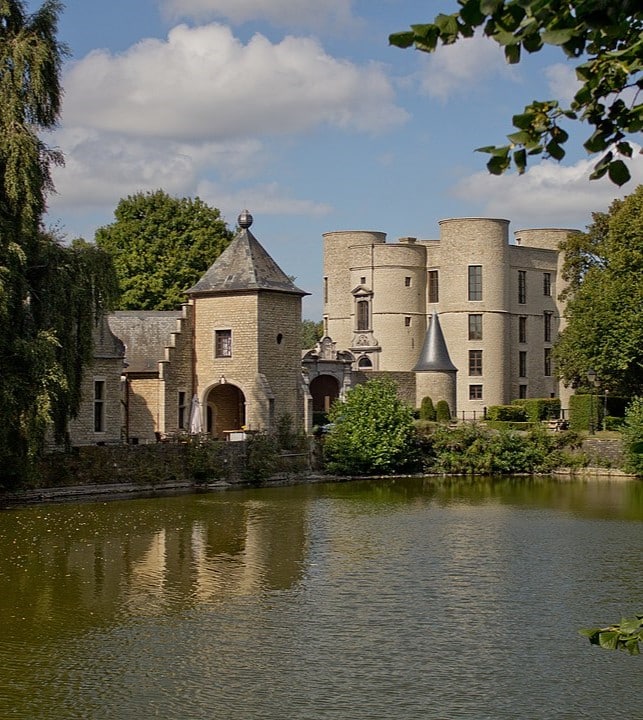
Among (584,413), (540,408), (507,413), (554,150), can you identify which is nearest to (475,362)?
(540,408)

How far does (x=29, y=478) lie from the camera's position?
2445 cm

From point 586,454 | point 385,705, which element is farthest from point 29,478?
point 586,454

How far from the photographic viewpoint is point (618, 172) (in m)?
3.81

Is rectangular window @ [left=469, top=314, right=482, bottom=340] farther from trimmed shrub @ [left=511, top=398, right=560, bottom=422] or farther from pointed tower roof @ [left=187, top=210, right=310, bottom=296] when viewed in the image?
pointed tower roof @ [left=187, top=210, right=310, bottom=296]

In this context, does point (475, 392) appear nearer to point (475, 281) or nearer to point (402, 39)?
point (475, 281)

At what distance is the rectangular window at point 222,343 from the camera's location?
34.6 m

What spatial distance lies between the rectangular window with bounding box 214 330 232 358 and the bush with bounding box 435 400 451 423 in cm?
942

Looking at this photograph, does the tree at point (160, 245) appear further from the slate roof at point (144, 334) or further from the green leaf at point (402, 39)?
the green leaf at point (402, 39)

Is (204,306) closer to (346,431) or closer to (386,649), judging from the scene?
(346,431)

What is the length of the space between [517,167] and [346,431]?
30.6 metres

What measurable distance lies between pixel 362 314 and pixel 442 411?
11.0 m

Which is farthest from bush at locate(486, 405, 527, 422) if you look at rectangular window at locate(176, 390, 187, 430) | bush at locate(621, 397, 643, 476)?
rectangular window at locate(176, 390, 187, 430)

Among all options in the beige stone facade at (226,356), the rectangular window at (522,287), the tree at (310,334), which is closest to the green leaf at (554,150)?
the beige stone facade at (226,356)

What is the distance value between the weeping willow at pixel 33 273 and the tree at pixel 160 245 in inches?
919
